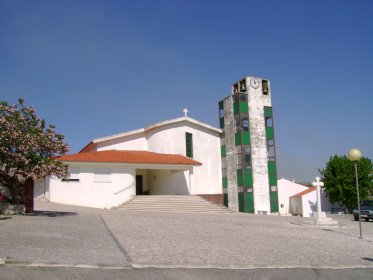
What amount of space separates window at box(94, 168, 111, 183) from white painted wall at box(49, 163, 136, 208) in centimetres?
21

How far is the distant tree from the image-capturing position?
40.6 meters

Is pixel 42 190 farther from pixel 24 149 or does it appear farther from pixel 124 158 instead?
pixel 24 149

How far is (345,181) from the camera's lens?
40.7 meters

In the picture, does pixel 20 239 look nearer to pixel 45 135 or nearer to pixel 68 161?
pixel 45 135

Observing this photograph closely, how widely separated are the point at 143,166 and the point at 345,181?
2202 centimetres

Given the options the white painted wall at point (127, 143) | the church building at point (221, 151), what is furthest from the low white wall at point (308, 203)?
the white painted wall at point (127, 143)

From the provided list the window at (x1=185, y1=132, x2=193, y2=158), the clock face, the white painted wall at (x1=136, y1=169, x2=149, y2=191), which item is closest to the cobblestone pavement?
the white painted wall at (x1=136, y1=169, x2=149, y2=191)

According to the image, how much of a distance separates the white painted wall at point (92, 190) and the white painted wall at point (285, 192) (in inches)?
893

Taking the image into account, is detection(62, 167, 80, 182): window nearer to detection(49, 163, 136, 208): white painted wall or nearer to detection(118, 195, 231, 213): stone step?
detection(49, 163, 136, 208): white painted wall

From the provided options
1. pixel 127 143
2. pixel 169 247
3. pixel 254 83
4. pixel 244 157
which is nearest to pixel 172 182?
pixel 127 143

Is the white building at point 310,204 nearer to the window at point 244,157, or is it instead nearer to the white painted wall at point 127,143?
the window at point 244,157

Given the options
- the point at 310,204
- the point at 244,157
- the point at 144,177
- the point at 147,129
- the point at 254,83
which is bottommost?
the point at 310,204

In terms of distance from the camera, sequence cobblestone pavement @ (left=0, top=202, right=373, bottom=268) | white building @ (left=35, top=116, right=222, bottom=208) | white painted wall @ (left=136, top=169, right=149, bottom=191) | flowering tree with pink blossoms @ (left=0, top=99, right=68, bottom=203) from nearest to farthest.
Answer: cobblestone pavement @ (left=0, top=202, right=373, bottom=268), flowering tree with pink blossoms @ (left=0, top=99, right=68, bottom=203), white building @ (left=35, top=116, right=222, bottom=208), white painted wall @ (left=136, top=169, right=149, bottom=191)

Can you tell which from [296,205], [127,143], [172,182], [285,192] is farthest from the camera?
[285,192]
